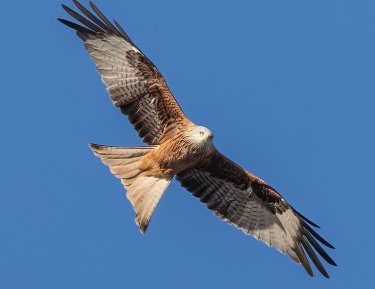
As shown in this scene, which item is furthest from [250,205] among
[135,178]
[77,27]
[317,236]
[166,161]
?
[77,27]

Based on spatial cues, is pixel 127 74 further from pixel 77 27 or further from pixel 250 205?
pixel 250 205

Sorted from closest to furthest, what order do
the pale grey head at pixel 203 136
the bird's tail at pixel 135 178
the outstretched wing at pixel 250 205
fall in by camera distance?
the pale grey head at pixel 203 136
the bird's tail at pixel 135 178
the outstretched wing at pixel 250 205

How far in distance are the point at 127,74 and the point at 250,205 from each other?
9.63ft

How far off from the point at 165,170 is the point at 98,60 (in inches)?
79.7

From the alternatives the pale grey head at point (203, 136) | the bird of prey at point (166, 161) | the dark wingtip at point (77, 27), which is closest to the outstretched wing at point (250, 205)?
the bird of prey at point (166, 161)

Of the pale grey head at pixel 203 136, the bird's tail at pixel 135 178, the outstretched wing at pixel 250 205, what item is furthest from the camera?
the outstretched wing at pixel 250 205

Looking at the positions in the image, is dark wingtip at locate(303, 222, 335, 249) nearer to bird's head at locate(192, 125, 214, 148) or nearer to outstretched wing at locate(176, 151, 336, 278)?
outstretched wing at locate(176, 151, 336, 278)

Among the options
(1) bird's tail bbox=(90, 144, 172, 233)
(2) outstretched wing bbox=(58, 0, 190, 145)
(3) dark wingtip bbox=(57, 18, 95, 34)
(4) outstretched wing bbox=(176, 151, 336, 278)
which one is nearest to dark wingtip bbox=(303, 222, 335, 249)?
(4) outstretched wing bbox=(176, 151, 336, 278)

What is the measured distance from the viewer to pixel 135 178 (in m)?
14.0

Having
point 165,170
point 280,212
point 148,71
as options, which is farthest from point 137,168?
point 280,212

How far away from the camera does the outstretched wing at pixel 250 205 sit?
47.8 feet

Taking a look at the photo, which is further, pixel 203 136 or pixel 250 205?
pixel 250 205

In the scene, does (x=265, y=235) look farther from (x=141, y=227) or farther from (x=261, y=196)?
(x=141, y=227)

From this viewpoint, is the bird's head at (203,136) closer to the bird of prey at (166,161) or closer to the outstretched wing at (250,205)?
the bird of prey at (166,161)
